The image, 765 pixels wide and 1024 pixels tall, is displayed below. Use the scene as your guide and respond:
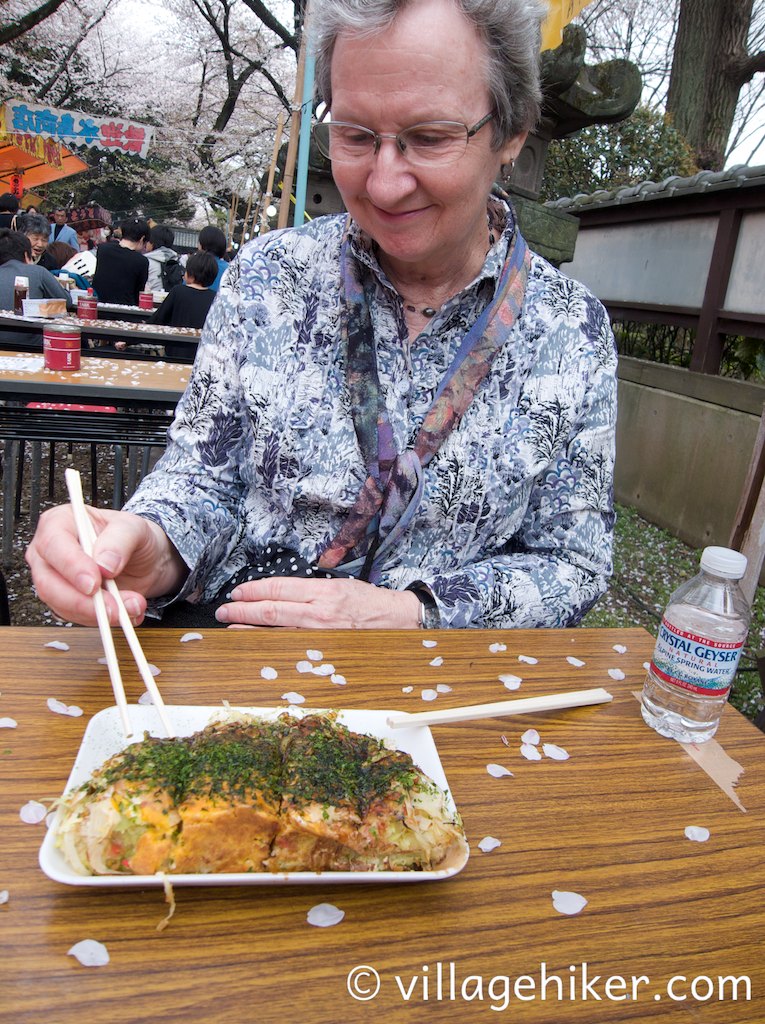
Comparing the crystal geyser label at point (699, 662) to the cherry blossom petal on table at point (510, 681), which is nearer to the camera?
the crystal geyser label at point (699, 662)

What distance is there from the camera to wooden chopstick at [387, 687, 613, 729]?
1.00 meters

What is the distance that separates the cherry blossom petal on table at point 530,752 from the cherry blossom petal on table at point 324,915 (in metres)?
0.40

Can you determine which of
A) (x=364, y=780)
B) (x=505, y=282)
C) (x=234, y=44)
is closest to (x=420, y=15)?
(x=505, y=282)

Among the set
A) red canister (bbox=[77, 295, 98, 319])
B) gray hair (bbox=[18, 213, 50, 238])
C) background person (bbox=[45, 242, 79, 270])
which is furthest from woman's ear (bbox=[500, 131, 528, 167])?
background person (bbox=[45, 242, 79, 270])

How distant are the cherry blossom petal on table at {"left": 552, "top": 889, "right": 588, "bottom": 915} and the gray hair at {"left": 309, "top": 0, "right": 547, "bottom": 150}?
1456mm

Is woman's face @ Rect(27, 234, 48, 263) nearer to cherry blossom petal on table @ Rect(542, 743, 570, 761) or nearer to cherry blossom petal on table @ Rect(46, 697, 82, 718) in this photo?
cherry blossom petal on table @ Rect(46, 697, 82, 718)

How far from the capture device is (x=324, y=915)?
29.1 inches

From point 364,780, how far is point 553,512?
3.37 feet

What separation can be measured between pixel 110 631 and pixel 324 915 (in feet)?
1.74

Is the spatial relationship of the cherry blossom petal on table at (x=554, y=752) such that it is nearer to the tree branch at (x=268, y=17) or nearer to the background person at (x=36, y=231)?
the background person at (x=36, y=231)

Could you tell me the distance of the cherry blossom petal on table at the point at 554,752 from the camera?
1.06 m

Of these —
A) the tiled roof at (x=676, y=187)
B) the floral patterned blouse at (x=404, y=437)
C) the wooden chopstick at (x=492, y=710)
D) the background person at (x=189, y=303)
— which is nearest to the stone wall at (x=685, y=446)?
the tiled roof at (x=676, y=187)

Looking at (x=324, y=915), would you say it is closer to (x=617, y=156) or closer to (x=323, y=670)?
(x=323, y=670)

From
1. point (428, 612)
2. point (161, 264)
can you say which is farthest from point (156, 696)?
point (161, 264)
